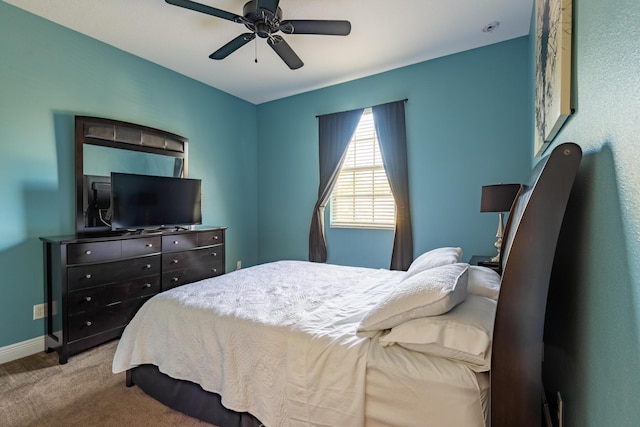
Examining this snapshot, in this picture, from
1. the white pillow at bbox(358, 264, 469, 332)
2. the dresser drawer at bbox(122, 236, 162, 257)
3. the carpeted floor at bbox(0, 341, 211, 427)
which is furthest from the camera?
the dresser drawer at bbox(122, 236, 162, 257)

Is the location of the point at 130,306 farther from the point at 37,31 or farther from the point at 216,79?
the point at 216,79

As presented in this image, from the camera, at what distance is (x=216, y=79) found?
3965mm

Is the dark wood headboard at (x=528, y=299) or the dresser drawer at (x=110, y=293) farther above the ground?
the dark wood headboard at (x=528, y=299)

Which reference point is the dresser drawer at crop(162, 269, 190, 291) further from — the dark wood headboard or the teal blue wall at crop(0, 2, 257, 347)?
the dark wood headboard

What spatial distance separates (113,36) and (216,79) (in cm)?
122

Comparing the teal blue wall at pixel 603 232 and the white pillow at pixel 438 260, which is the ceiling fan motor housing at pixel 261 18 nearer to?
the teal blue wall at pixel 603 232

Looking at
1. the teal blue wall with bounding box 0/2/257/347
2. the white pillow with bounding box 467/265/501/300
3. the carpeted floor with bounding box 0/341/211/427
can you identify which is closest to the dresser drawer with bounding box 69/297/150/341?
the carpeted floor with bounding box 0/341/211/427

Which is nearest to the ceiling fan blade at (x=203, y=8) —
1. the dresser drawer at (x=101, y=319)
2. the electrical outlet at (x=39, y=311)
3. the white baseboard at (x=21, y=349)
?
the dresser drawer at (x=101, y=319)

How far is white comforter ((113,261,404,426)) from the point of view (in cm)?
126

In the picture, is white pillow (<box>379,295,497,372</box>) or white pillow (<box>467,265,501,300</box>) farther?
white pillow (<box>467,265,501,300</box>)

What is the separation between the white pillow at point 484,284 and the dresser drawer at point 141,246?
289 centimetres

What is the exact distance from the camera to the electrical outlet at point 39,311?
2.65 m

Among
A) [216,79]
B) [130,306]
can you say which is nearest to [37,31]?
[216,79]

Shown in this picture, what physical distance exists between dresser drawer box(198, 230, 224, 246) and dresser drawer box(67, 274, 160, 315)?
0.62 metres
